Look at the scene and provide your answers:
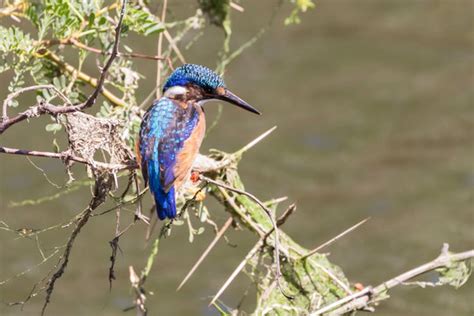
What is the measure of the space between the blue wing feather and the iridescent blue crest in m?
0.10

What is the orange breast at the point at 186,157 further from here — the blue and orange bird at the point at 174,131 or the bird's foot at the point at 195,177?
the bird's foot at the point at 195,177

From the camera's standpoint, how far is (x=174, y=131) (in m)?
3.70

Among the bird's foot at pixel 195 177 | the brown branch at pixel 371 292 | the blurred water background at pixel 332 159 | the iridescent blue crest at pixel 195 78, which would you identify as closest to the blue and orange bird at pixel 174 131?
the iridescent blue crest at pixel 195 78

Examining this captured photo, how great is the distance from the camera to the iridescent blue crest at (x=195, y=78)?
383cm

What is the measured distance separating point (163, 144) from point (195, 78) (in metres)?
0.32

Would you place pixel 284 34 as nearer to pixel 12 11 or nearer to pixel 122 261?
pixel 122 261

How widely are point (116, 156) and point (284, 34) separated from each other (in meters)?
6.48

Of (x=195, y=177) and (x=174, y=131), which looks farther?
(x=195, y=177)

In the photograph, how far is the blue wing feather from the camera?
140 inches

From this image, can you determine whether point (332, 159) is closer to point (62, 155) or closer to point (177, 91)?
point (177, 91)

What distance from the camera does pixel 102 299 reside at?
23.4ft

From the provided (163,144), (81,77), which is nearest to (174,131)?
(163,144)

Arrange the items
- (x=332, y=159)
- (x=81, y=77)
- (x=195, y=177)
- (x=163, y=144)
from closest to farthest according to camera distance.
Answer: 1. (x=163, y=144)
2. (x=195, y=177)
3. (x=81, y=77)
4. (x=332, y=159)

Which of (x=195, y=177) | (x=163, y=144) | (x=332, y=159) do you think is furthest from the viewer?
(x=332, y=159)
